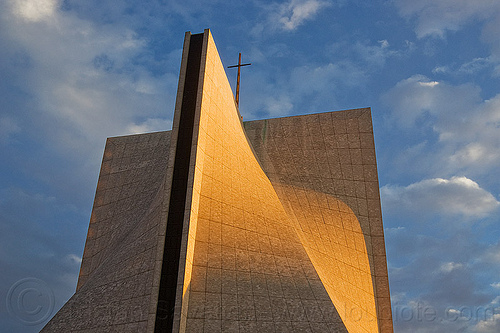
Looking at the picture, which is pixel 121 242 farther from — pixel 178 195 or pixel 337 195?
pixel 337 195

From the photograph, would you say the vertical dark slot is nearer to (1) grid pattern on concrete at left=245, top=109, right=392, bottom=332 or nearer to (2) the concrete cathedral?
(2) the concrete cathedral

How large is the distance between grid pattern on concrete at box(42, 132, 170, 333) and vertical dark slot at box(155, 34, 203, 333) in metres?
0.41

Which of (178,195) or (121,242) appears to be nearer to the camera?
(178,195)

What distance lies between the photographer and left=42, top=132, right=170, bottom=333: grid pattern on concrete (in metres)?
11.7

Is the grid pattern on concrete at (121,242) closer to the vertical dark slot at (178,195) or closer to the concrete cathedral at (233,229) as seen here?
the concrete cathedral at (233,229)

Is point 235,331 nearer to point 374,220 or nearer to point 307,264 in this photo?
point 307,264

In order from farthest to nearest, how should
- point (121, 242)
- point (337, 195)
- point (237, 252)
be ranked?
1. point (337, 195)
2. point (121, 242)
3. point (237, 252)

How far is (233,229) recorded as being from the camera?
1357cm

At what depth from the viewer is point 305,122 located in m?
21.5

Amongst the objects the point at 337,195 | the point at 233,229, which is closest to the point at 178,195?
the point at 233,229

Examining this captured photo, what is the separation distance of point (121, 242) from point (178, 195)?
182 inches

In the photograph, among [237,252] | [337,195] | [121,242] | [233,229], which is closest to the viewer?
[237,252]

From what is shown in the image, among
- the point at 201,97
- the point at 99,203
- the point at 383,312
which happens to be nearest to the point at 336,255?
the point at 383,312

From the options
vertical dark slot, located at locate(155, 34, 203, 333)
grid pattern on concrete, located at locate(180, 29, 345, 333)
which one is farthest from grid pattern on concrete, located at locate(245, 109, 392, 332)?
vertical dark slot, located at locate(155, 34, 203, 333)
